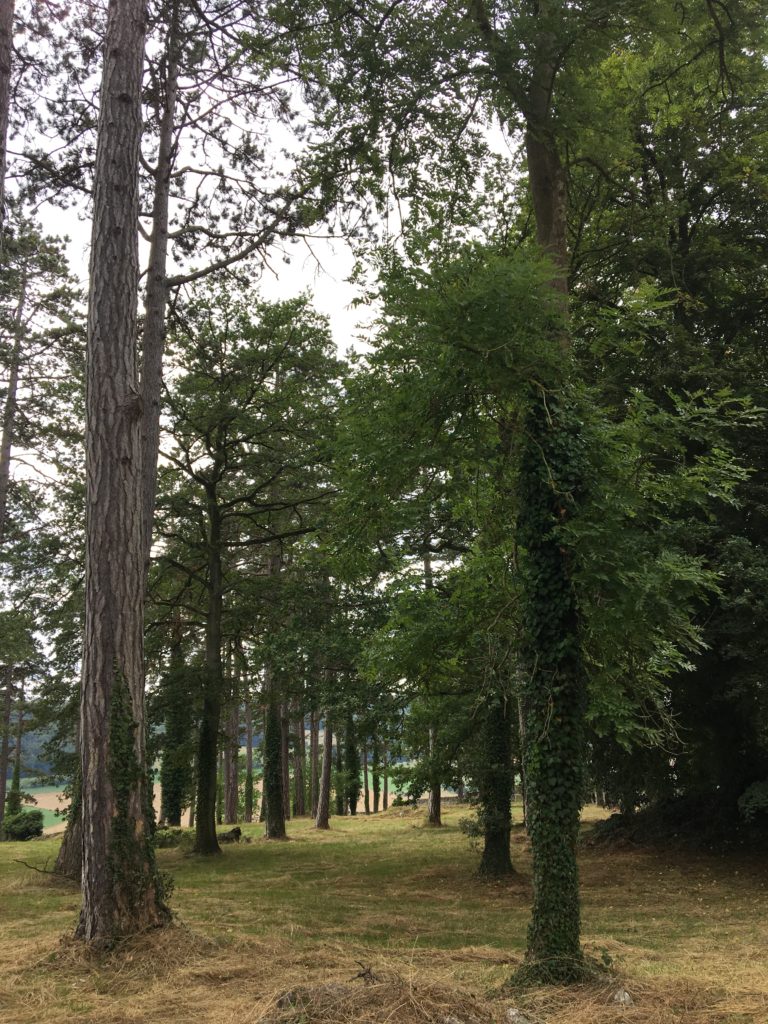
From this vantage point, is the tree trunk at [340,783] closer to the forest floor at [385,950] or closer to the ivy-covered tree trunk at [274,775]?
the ivy-covered tree trunk at [274,775]

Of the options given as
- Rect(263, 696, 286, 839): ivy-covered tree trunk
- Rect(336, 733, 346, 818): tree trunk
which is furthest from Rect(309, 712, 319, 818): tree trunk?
Rect(263, 696, 286, 839): ivy-covered tree trunk

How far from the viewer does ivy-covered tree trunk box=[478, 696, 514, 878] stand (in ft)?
39.9

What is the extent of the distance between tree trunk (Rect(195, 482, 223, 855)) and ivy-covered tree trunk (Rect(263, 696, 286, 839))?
412 cm

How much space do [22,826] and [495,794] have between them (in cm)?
2026

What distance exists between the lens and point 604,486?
6.16 m

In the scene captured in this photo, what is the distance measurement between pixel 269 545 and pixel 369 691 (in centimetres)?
721

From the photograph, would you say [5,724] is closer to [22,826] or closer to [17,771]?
[22,826]

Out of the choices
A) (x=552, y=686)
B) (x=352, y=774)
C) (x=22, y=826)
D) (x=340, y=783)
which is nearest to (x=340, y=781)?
(x=340, y=783)

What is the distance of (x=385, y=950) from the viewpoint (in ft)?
21.7

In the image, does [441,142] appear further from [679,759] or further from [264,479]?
[679,759]

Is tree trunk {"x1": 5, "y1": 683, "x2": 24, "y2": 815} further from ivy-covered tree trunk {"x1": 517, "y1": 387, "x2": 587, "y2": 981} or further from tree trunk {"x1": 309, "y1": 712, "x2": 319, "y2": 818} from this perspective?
ivy-covered tree trunk {"x1": 517, "y1": 387, "x2": 587, "y2": 981}

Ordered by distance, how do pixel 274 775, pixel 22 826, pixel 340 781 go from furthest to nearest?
pixel 340 781 < pixel 22 826 < pixel 274 775

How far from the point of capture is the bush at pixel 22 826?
84.1 feet

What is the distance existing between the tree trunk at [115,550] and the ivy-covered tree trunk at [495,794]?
669 cm
